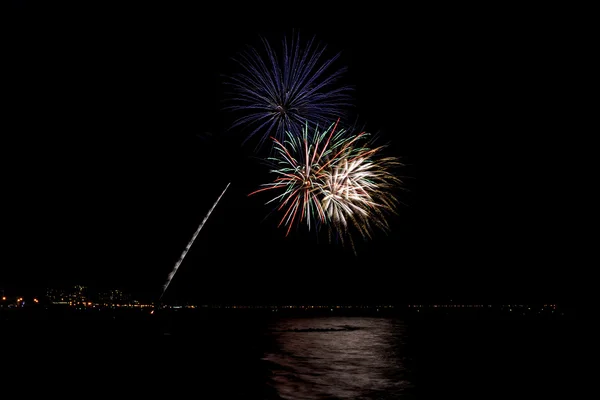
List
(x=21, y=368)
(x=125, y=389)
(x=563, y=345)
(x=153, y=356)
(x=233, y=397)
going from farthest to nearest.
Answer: (x=563, y=345) → (x=153, y=356) → (x=21, y=368) → (x=125, y=389) → (x=233, y=397)

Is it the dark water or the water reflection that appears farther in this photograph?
the dark water

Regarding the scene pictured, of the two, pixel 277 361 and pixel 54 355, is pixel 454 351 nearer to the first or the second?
pixel 277 361

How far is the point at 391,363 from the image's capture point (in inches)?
652

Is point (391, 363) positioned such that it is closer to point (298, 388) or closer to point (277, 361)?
point (277, 361)

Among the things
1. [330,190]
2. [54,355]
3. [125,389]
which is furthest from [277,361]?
[54,355]

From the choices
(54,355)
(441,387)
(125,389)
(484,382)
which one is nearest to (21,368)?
(54,355)

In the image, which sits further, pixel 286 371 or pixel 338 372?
pixel 286 371

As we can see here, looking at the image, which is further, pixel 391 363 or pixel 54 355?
pixel 54 355

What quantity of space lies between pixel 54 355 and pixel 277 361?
30.0 ft

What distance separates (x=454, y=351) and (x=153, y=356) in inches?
538

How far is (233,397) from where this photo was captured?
10750 mm

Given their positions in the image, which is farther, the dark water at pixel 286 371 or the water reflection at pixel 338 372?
the dark water at pixel 286 371

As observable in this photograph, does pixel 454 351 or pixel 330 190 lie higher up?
pixel 330 190

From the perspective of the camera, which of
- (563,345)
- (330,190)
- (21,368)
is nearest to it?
(21,368)
